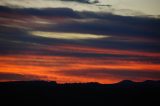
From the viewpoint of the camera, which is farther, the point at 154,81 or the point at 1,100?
the point at 154,81

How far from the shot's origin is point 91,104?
4075 inches

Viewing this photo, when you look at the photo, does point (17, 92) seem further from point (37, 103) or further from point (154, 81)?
point (154, 81)

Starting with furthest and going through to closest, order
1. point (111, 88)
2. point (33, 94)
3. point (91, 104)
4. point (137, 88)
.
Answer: point (137, 88)
point (111, 88)
point (33, 94)
point (91, 104)

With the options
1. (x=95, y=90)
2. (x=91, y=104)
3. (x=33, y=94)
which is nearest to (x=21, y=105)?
(x=33, y=94)

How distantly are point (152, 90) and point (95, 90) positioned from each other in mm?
19577

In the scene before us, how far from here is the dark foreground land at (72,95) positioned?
10126cm

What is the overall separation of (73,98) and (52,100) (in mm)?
6394

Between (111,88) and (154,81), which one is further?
(154,81)

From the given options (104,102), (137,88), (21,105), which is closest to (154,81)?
(137,88)

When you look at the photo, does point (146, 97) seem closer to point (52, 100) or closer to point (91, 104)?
point (91, 104)

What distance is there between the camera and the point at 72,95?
10762 cm

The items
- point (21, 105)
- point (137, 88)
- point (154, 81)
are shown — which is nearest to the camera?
point (21, 105)

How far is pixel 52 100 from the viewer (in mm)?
105625

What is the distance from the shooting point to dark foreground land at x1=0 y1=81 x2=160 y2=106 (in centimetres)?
10126
